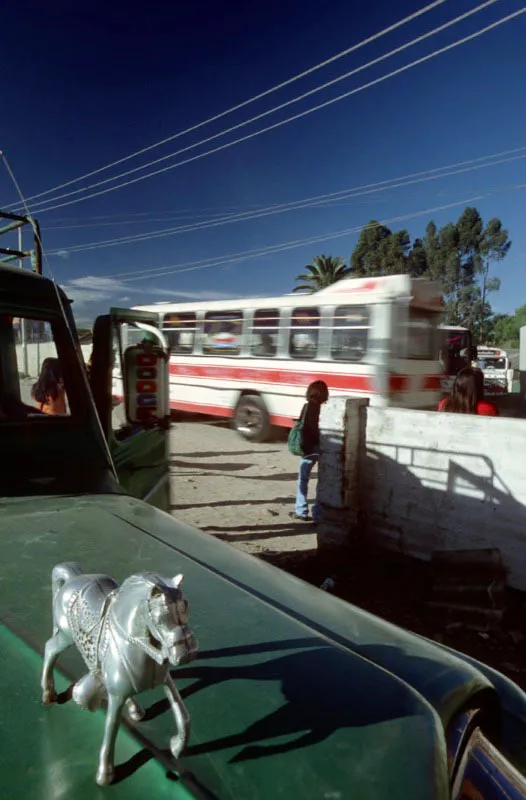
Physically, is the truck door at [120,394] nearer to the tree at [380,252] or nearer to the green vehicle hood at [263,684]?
the green vehicle hood at [263,684]

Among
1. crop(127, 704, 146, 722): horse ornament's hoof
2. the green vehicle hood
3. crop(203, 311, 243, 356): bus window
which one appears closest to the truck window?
the green vehicle hood

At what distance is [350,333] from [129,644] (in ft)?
33.3

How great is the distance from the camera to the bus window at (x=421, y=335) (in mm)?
10703

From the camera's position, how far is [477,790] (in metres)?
1.14

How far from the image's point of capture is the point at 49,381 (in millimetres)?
2537

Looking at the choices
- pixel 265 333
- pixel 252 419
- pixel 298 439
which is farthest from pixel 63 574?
pixel 252 419

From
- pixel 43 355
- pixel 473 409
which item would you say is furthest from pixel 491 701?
pixel 473 409

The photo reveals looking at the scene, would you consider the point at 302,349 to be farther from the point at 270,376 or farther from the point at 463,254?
the point at 463,254

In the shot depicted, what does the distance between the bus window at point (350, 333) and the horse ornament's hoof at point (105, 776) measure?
995cm

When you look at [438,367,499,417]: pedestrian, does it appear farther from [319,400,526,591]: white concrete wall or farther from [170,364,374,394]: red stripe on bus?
[170,364,374,394]: red stripe on bus

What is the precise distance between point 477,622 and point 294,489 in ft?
14.1

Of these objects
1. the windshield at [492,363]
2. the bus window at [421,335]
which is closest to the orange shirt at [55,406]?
the bus window at [421,335]

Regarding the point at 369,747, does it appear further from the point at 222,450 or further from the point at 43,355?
the point at 222,450

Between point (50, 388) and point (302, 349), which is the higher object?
point (302, 349)
